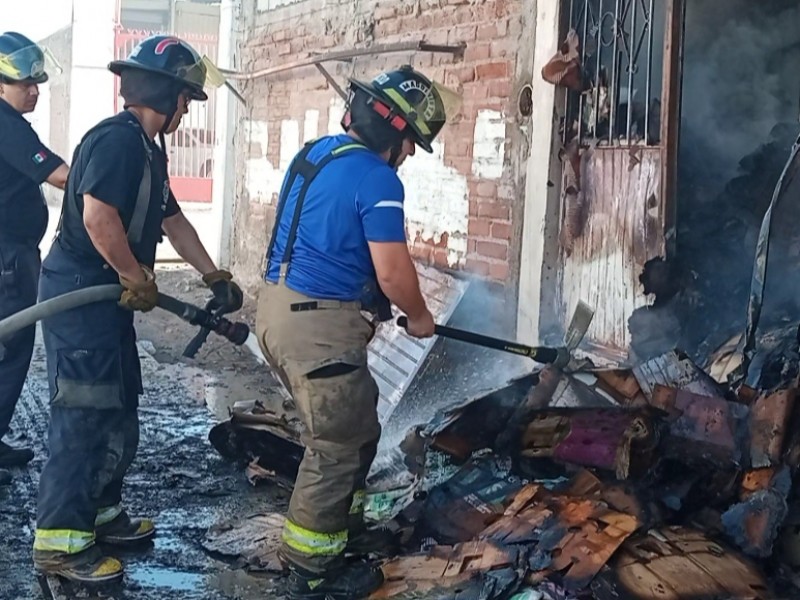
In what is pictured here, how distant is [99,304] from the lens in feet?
12.8

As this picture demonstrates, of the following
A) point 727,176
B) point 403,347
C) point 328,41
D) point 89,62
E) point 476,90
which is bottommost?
point 403,347

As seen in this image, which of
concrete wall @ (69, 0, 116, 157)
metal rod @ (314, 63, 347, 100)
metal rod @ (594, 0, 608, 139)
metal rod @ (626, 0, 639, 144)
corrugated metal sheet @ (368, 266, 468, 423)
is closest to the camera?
metal rod @ (626, 0, 639, 144)

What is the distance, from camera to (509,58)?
237 inches

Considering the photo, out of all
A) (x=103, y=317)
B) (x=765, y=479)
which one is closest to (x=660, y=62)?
(x=765, y=479)

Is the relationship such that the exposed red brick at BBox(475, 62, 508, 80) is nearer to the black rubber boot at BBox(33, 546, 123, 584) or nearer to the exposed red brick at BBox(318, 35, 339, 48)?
the exposed red brick at BBox(318, 35, 339, 48)

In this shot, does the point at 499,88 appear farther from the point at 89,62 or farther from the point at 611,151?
the point at 89,62

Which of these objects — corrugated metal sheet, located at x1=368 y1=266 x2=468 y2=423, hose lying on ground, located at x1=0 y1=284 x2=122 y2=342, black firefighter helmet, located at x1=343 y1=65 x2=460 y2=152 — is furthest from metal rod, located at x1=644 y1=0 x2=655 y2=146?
hose lying on ground, located at x1=0 y1=284 x2=122 y2=342

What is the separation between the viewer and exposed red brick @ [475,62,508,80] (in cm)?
607

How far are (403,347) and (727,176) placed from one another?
7.10ft

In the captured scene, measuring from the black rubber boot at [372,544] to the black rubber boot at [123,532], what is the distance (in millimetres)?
928

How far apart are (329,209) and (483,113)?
2860 millimetres

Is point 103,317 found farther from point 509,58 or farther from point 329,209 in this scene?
point 509,58

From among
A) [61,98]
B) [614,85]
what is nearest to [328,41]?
[614,85]

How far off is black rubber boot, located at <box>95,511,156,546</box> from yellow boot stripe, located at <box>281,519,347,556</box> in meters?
0.84
